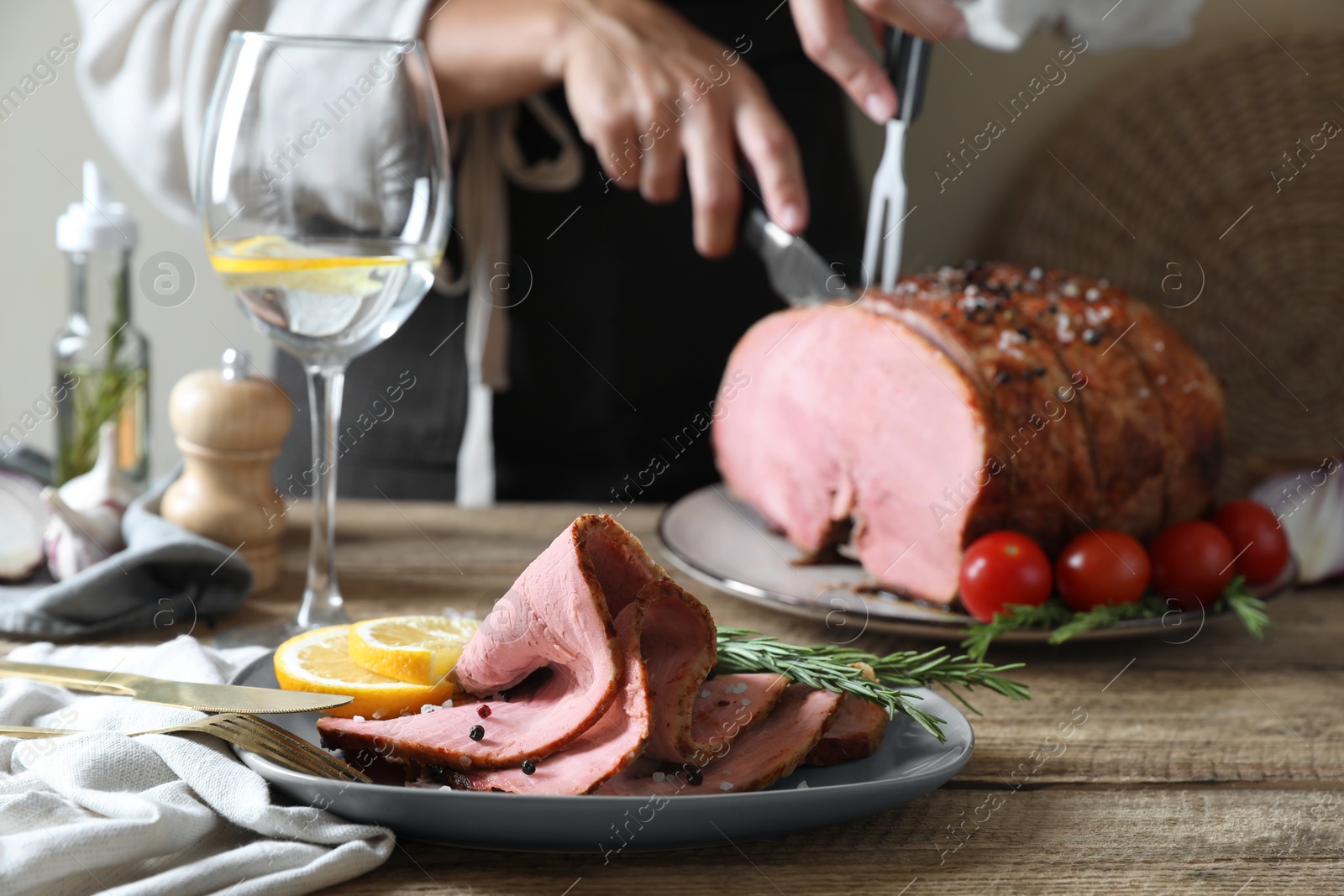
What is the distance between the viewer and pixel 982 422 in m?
1.12

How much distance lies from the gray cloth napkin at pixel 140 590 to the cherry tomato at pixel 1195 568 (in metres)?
0.84

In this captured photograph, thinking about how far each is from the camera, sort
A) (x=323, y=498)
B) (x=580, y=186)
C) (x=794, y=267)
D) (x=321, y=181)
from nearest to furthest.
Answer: (x=321, y=181), (x=323, y=498), (x=794, y=267), (x=580, y=186)

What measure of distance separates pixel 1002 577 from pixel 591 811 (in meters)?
0.60

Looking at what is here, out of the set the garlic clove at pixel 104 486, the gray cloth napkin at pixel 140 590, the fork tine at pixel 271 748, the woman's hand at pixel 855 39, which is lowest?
the gray cloth napkin at pixel 140 590

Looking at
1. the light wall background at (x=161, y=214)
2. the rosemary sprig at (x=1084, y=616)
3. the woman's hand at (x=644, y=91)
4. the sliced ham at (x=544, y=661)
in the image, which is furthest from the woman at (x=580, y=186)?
the sliced ham at (x=544, y=661)

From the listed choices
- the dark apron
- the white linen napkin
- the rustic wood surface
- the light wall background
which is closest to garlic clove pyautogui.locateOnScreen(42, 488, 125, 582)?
the rustic wood surface

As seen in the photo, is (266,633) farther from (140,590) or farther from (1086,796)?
(1086,796)

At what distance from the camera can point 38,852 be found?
54cm

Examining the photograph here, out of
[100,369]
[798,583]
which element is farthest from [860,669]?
[100,369]

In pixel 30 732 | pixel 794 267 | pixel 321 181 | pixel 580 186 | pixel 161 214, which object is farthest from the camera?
pixel 161 214

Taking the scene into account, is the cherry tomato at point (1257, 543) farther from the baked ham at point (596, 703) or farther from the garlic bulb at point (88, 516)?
the garlic bulb at point (88, 516)

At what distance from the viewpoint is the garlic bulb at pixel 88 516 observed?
1049 mm

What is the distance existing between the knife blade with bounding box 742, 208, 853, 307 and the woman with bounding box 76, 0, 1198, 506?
0.19 feet

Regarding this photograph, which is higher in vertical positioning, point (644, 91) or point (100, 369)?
point (644, 91)
